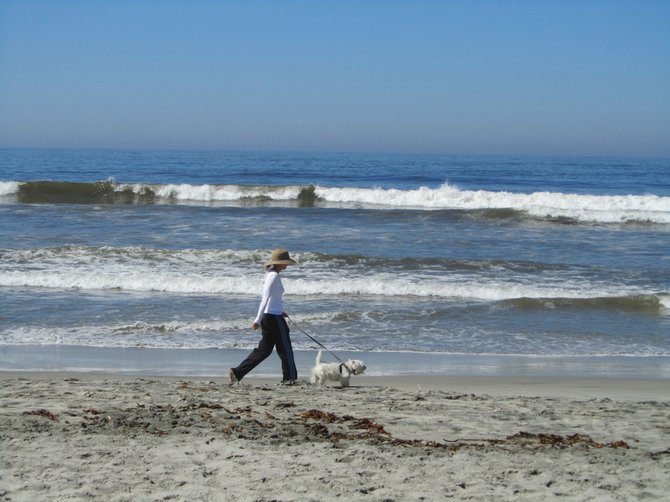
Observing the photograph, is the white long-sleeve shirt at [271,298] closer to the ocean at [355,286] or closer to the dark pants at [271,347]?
the dark pants at [271,347]

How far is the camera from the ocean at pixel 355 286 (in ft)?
31.6

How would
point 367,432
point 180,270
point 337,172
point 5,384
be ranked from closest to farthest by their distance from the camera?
1. point 367,432
2. point 5,384
3. point 180,270
4. point 337,172

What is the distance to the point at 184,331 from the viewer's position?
10.6m

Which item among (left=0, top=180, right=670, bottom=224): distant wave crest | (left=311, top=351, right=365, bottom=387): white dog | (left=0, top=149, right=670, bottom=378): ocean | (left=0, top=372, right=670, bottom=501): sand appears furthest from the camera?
(left=0, top=180, right=670, bottom=224): distant wave crest

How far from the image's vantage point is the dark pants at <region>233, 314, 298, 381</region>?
25.0 feet

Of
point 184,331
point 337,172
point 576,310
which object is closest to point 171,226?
point 184,331

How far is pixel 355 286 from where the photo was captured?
1366 cm

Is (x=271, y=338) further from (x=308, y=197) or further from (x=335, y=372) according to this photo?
(x=308, y=197)

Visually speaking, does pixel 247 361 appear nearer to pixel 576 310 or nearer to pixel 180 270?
pixel 576 310

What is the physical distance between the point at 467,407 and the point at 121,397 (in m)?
3.05

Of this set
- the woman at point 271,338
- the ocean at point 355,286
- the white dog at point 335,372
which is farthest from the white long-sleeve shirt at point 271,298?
the ocean at point 355,286

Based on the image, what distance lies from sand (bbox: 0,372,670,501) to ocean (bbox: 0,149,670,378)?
2098 millimetres

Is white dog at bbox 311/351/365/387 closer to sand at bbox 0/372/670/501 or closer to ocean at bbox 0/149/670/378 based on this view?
sand at bbox 0/372/670/501

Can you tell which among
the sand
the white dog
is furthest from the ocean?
the sand
